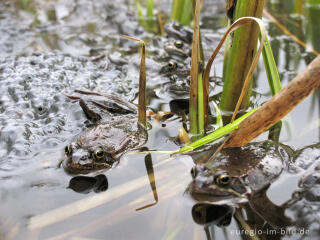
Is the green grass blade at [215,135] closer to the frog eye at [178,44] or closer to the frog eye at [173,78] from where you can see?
the frog eye at [173,78]

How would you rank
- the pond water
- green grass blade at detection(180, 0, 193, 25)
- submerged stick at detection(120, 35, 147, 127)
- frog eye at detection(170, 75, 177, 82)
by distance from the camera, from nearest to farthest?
the pond water
submerged stick at detection(120, 35, 147, 127)
frog eye at detection(170, 75, 177, 82)
green grass blade at detection(180, 0, 193, 25)

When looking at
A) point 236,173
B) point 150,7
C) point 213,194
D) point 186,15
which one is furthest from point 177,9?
point 213,194

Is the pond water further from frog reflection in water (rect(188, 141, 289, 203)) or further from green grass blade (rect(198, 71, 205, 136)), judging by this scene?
green grass blade (rect(198, 71, 205, 136))

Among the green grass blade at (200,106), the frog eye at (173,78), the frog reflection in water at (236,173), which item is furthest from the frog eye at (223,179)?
the frog eye at (173,78)

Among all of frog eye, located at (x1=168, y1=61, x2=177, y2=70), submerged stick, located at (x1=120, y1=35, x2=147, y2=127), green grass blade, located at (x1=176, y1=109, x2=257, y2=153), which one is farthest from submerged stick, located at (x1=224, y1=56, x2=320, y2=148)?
frog eye, located at (x1=168, y1=61, x2=177, y2=70)

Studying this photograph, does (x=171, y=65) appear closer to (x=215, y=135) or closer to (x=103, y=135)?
(x=103, y=135)
